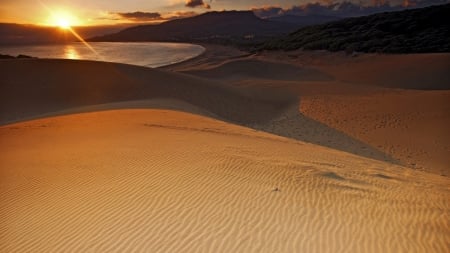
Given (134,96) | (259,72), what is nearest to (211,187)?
(134,96)

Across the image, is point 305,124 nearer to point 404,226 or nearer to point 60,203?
point 404,226

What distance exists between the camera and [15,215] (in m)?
5.11

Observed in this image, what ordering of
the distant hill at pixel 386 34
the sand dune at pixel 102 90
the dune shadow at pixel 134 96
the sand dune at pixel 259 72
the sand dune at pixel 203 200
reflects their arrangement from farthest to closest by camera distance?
the distant hill at pixel 386 34
the sand dune at pixel 259 72
the sand dune at pixel 102 90
the dune shadow at pixel 134 96
the sand dune at pixel 203 200

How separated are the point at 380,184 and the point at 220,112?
1248cm

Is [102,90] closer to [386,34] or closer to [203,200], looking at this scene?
[203,200]

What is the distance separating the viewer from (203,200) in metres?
5.52

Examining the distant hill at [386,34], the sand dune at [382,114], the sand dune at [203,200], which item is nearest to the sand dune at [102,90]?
the sand dune at [382,114]

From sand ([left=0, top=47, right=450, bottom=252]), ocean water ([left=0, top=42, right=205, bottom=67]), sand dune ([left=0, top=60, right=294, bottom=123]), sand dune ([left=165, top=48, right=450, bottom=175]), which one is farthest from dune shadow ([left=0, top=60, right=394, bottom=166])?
ocean water ([left=0, top=42, right=205, bottom=67])

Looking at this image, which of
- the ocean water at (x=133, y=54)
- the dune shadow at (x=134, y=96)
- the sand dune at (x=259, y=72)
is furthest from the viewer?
the ocean water at (x=133, y=54)

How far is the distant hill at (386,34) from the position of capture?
41.7 metres

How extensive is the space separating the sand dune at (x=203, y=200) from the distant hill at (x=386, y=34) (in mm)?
38697

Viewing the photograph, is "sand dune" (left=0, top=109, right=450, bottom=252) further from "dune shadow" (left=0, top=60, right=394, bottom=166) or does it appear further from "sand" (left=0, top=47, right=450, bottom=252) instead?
"dune shadow" (left=0, top=60, right=394, bottom=166)

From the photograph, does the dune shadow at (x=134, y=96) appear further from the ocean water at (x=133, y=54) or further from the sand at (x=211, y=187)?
the ocean water at (x=133, y=54)

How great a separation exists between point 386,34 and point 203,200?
51270mm
